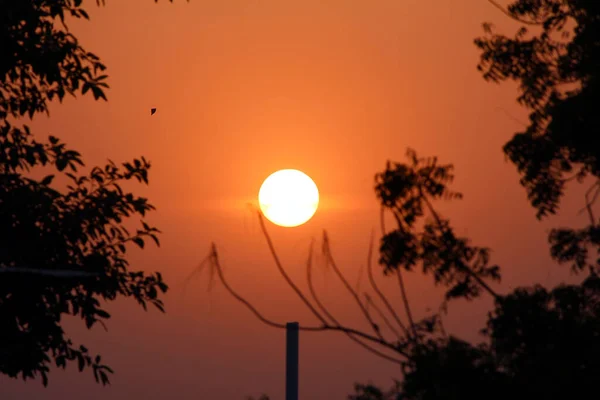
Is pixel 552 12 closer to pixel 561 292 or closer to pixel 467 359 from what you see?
pixel 561 292

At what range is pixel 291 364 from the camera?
21.2 metres

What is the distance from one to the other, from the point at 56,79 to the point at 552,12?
21.4 feet


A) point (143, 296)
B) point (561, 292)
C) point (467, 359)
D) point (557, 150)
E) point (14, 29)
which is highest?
point (14, 29)

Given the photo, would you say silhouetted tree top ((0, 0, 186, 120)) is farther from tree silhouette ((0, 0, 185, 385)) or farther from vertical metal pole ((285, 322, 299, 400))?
vertical metal pole ((285, 322, 299, 400))

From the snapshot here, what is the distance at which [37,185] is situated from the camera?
13891mm

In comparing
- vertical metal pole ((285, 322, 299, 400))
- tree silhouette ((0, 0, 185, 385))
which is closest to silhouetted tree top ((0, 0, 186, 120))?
tree silhouette ((0, 0, 185, 385))

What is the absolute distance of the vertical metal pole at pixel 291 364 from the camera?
807 inches

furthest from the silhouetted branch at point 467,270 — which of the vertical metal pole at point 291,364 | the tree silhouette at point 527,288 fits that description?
the vertical metal pole at point 291,364

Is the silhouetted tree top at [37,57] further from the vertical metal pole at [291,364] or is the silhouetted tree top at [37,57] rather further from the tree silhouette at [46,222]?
the vertical metal pole at [291,364]

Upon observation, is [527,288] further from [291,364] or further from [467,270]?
[291,364]

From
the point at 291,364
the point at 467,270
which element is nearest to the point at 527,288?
the point at 467,270

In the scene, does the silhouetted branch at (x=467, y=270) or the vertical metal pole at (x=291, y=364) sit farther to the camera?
the vertical metal pole at (x=291, y=364)

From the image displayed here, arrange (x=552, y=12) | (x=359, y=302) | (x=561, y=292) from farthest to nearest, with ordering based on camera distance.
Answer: (x=552, y=12), (x=561, y=292), (x=359, y=302)

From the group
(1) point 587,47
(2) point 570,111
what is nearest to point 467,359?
(2) point 570,111
